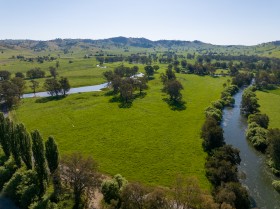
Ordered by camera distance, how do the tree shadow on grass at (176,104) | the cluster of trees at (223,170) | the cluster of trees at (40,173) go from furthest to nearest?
the tree shadow on grass at (176,104) → the cluster of trees at (40,173) → the cluster of trees at (223,170)

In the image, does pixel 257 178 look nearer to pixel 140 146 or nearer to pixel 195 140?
pixel 195 140

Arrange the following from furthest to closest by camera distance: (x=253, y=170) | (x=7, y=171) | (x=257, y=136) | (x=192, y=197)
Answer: (x=257, y=136)
(x=253, y=170)
(x=7, y=171)
(x=192, y=197)

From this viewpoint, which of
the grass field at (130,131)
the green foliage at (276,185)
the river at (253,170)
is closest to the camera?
the river at (253,170)

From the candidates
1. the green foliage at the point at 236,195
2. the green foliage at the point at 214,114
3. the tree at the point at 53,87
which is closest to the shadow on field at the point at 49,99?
the tree at the point at 53,87

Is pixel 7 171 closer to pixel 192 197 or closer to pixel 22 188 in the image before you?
pixel 22 188

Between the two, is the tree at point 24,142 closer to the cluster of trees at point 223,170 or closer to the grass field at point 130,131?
the grass field at point 130,131

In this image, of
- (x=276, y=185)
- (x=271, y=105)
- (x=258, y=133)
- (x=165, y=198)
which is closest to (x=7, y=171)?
(x=165, y=198)

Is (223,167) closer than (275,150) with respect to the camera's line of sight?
Yes
